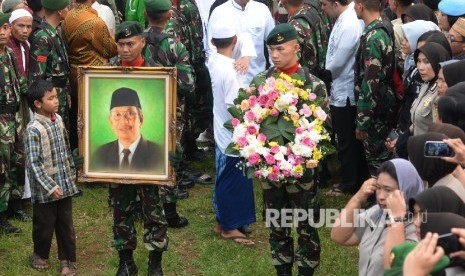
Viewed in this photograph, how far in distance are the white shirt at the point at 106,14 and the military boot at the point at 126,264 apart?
3.99m

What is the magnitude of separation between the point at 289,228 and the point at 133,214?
1.41m

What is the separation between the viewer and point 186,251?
941 centimetres

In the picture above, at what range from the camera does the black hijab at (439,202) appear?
5.22 meters

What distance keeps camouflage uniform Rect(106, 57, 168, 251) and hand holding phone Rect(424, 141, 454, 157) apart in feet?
9.71

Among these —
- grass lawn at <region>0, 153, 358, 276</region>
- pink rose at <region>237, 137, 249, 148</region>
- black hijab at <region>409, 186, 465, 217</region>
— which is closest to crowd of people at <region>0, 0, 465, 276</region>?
black hijab at <region>409, 186, 465, 217</region>

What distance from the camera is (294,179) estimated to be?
7.80 m

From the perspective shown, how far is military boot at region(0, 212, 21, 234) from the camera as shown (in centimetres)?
977

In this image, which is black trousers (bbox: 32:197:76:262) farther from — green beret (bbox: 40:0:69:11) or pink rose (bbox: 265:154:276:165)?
green beret (bbox: 40:0:69:11)

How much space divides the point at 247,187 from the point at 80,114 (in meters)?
2.15

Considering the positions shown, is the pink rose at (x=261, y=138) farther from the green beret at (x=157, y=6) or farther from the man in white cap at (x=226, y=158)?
→ the green beret at (x=157, y=6)

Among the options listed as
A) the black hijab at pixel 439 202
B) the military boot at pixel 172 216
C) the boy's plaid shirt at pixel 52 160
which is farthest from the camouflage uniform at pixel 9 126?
the black hijab at pixel 439 202

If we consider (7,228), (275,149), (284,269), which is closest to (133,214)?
(284,269)

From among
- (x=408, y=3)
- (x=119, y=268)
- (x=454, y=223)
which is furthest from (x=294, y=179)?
(x=408, y=3)

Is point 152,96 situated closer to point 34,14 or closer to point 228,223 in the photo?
point 228,223
